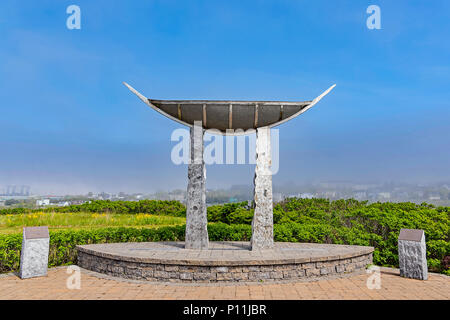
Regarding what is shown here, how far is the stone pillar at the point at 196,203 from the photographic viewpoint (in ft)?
28.2

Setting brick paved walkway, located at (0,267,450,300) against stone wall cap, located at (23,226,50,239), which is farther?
stone wall cap, located at (23,226,50,239)

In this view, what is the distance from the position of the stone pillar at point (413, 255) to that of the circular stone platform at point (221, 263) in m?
0.93

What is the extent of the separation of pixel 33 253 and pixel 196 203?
403 centimetres

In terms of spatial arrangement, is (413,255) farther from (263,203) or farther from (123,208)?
(123,208)

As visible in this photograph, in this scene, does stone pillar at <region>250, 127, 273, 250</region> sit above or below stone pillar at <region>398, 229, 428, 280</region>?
above

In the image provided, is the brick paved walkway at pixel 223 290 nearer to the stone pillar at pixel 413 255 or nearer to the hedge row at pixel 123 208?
the stone pillar at pixel 413 255

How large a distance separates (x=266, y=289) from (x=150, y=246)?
3.92 m

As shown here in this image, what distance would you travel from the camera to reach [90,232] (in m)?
9.74

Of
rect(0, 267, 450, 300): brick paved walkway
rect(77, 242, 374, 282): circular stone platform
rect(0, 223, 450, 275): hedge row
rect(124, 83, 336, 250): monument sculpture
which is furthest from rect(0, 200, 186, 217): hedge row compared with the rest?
rect(0, 267, 450, 300): brick paved walkway

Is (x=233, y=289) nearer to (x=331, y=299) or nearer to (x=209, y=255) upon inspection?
(x=209, y=255)

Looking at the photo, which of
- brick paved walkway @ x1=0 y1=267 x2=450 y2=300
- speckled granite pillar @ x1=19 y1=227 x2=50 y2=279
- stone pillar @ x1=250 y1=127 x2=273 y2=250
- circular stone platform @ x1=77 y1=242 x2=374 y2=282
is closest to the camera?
brick paved walkway @ x1=0 y1=267 x2=450 y2=300

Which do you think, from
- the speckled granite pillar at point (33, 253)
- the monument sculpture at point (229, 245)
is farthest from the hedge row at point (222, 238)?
the speckled granite pillar at point (33, 253)

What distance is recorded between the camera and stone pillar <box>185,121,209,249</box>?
859cm

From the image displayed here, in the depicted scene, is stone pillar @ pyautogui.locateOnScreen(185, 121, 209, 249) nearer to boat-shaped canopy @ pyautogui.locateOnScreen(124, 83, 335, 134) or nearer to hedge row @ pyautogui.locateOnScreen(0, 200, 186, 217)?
boat-shaped canopy @ pyautogui.locateOnScreen(124, 83, 335, 134)
